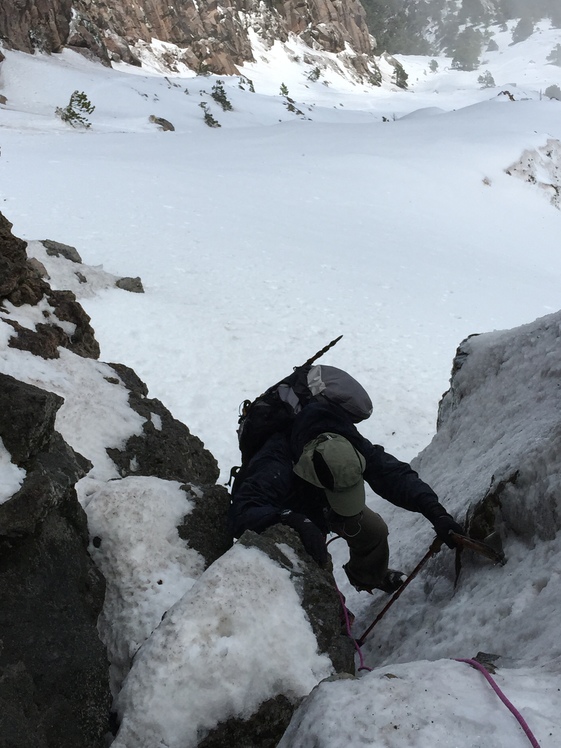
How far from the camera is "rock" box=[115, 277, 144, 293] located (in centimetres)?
888

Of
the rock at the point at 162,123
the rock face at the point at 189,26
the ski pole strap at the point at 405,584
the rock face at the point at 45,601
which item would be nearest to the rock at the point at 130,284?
the rock face at the point at 45,601

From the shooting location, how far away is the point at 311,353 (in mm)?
8188

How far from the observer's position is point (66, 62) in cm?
3309

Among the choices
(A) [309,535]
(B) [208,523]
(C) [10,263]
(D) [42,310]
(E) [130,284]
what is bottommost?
(E) [130,284]

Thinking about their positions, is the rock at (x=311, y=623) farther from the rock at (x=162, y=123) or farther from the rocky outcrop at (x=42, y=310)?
the rock at (x=162, y=123)

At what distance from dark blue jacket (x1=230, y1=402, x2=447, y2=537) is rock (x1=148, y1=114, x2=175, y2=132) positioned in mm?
27070

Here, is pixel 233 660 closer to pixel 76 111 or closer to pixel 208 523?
pixel 208 523

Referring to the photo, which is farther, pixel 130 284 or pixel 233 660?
pixel 130 284

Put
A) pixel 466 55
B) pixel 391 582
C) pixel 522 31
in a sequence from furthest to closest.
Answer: pixel 522 31, pixel 466 55, pixel 391 582

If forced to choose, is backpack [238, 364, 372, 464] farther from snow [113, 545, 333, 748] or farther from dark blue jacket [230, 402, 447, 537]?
snow [113, 545, 333, 748]

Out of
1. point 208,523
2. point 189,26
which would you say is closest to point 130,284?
point 208,523

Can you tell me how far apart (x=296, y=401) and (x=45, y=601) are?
1.50 m

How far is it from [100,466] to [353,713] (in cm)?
231

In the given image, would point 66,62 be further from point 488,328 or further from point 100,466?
point 100,466
